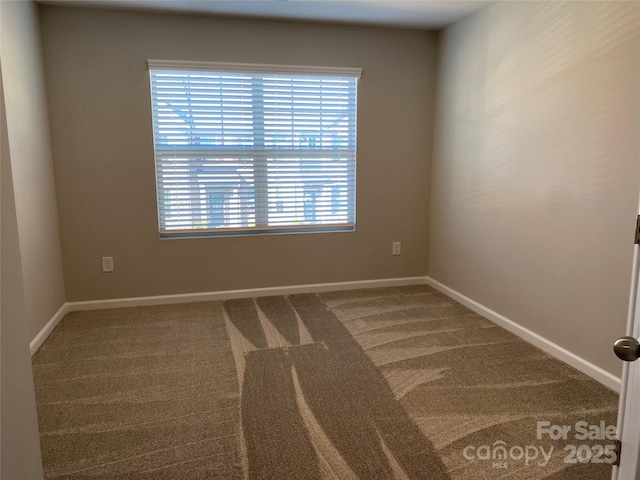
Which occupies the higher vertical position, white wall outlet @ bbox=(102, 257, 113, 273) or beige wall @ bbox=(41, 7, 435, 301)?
beige wall @ bbox=(41, 7, 435, 301)

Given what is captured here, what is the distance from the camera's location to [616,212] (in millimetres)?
2148

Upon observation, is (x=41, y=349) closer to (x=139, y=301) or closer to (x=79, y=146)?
(x=139, y=301)

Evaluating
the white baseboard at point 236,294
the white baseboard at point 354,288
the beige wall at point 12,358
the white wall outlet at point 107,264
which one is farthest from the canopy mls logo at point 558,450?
the white wall outlet at point 107,264

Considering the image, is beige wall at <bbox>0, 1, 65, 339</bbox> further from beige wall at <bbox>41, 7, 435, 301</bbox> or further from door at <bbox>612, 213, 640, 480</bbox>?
door at <bbox>612, 213, 640, 480</bbox>

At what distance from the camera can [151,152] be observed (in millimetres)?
3408

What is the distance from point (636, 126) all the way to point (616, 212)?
42 centimetres

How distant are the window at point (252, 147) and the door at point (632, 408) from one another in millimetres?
2896

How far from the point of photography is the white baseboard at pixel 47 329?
267 cm

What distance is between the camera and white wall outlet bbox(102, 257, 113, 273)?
3443 mm

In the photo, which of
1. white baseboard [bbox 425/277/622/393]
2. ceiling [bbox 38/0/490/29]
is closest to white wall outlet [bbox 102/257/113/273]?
ceiling [bbox 38/0/490/29]

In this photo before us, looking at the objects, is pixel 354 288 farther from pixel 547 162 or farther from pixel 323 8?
pixel 323 8

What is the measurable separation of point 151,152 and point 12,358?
275 cm

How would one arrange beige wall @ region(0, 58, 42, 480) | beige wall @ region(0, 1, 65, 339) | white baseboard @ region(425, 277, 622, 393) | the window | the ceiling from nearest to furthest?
beige wall @ region(0, 58, 42, 480) < white baseboard @ region(425, 277, 622, 393) < beige wall @ region(0, 1, 65, 339) < the ceiling < the window

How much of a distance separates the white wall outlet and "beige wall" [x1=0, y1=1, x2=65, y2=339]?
1.00 feet
